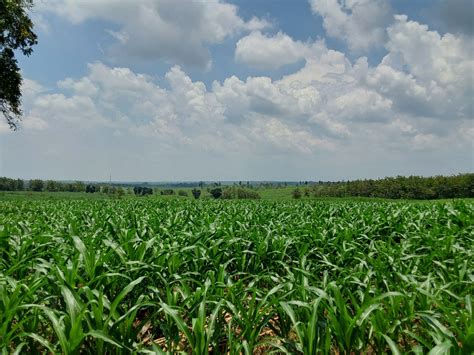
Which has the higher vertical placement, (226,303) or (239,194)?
(226,303)

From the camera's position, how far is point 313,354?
237 centimetres

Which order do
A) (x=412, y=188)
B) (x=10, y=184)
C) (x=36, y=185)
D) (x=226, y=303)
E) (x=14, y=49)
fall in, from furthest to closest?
(x=36, y=185) → (x=10, y=184) → (x=412, y=188) → (x=14, y=49) → (x=226, y=303)

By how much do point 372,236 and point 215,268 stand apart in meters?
4.26

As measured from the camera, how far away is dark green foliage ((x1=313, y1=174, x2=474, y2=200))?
108812 mm

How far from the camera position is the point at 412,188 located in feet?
399

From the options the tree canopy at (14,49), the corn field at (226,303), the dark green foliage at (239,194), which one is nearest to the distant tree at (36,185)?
the dark green foliage at (239,194)

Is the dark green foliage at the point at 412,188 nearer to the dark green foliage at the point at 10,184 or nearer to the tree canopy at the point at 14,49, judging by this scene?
the tree canopy at the point at 14,49

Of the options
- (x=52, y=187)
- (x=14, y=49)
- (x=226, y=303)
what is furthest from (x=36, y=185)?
(x=226, y=303)

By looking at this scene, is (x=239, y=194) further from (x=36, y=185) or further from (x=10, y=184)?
(x=10, y=184)

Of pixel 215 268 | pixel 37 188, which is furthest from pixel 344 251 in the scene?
pixel 37 188

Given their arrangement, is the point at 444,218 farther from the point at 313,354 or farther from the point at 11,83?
the point at 11,83

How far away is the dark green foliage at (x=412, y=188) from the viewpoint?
357 ft

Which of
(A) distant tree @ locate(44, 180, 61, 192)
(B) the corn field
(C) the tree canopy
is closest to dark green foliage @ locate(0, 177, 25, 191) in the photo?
(A) distant tree @ locate(44, 180, 61, 192)

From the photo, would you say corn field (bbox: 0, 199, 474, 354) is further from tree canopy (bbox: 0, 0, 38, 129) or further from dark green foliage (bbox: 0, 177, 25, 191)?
dark green foliage (bbox: 0, 177, 25, 191)
